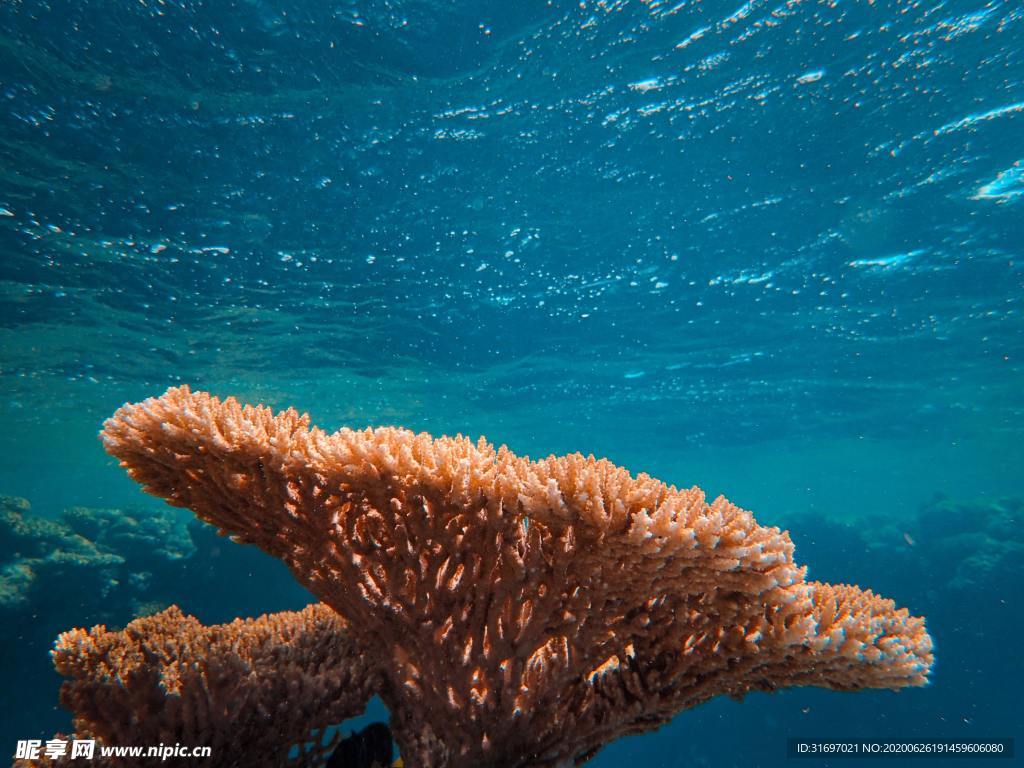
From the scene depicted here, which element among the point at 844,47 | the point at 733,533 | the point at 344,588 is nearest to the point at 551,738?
the point at 344,588

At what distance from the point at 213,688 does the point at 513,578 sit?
6.61ft

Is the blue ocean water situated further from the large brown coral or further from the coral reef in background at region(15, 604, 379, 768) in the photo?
the coral reef in background at region(15, 604, 379, 768)

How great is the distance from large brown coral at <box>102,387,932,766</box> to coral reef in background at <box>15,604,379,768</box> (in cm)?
53

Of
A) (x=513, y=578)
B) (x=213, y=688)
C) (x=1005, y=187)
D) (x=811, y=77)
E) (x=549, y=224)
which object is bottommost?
(x=213, y=688)

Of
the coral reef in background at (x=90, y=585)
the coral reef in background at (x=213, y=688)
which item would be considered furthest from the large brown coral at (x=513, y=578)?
the coral reef in background at (x=90, y=585)

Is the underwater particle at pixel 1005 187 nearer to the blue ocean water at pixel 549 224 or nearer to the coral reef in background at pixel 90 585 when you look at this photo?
the blue ocean water at pixel 549 224

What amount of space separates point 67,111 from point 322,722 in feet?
41.8

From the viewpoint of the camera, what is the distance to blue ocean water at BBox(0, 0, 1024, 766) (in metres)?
9.30

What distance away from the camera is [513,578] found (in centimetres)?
271

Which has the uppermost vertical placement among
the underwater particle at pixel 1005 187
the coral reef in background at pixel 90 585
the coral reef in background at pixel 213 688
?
the underwater particle at pixel 1005 187

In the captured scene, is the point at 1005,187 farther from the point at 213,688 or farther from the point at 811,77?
the point at 213,688

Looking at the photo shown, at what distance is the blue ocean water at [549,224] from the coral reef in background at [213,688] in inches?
370

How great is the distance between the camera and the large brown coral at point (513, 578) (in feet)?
7.91

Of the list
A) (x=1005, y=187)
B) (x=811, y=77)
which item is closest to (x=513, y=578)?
(x=811, y=77)
